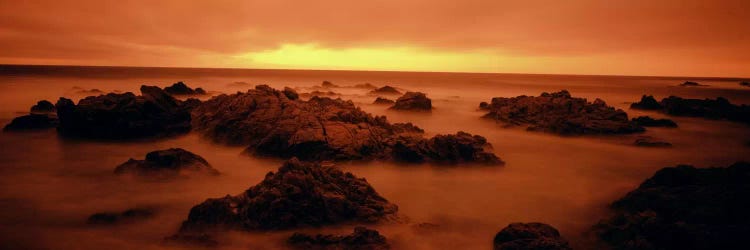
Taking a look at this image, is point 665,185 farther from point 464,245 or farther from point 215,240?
point 215,240

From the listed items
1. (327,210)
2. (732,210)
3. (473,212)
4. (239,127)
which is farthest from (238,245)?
(239,127)

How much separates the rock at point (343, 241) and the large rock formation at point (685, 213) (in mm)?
3195

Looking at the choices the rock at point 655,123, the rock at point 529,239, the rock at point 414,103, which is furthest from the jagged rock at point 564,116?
the rock at point 529,239

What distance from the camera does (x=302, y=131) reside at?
11102 mm

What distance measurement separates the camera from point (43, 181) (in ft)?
28.9

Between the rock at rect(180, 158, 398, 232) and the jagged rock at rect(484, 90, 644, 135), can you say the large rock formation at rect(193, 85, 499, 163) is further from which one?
the jagged rock at rect(484, 90, 644, 135)

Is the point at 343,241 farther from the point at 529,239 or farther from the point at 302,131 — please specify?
the point at 302,131

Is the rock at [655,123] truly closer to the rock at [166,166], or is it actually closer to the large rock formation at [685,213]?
the large rock formation at [685,213]

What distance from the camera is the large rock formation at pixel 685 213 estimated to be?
5.35 metres

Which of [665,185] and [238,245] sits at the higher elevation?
[665,185]

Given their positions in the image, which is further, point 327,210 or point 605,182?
point 605,182

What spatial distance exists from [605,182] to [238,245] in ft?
26.6

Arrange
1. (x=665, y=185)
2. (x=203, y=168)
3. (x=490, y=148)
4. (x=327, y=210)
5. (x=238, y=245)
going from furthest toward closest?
(x=490, y=148) < (x=203, y=168) < (x=665, y=185) < (x=327, y=210) < (x=238, y=245)

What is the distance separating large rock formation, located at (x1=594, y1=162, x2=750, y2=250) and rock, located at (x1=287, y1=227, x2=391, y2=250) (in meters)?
3.19
